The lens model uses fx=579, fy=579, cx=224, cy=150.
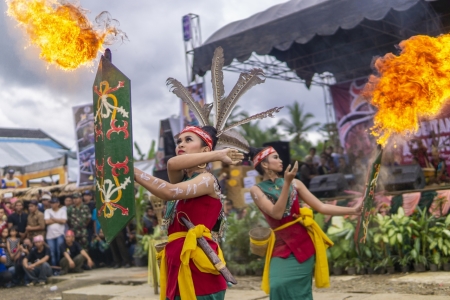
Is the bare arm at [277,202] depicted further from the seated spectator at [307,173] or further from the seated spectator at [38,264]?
the seated spectator at [307,173]

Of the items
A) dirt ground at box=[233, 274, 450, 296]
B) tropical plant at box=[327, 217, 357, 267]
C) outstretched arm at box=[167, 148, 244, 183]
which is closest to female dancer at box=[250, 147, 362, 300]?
outstretched arm at box=[167, 148, 244, 183]

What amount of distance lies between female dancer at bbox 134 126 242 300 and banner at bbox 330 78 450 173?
27.4ft

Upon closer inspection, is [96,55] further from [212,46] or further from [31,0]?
[212,46]

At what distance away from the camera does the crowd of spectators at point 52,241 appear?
10148 mm

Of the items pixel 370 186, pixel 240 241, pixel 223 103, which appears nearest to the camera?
pixel 223 103

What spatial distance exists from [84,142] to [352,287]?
644cm

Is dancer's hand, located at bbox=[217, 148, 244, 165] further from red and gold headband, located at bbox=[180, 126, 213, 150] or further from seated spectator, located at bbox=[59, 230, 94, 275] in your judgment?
seated spectator, located at bbox=[59, 230, 94, 275]

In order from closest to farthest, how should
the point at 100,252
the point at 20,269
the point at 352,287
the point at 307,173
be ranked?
the point at 352,287 < the point at 20,269 < the point at 100,252 < the point at 307,173

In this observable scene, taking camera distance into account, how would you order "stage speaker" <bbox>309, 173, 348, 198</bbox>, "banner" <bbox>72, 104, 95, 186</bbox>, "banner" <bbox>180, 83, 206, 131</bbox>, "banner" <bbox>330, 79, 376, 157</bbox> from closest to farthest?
"banner" <bbox>72, 104, 95, 186</bbox>, "stage speaker" <bbox>309, 173, 348, 198</bbox>, "banner" <bbox>180, 83, 206, 131</bbox>, "banner" <bbox>330, 79, 376, 157</bbox>

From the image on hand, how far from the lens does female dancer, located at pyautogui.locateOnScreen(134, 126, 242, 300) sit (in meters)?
3.30

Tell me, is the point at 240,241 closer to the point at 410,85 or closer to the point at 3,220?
the point at 3,220

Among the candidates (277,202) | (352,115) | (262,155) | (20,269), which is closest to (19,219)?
(20,269)

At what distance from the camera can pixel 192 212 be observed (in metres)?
3.44

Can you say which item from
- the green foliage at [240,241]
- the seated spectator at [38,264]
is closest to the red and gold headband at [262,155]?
the green foliage at [240,241]
